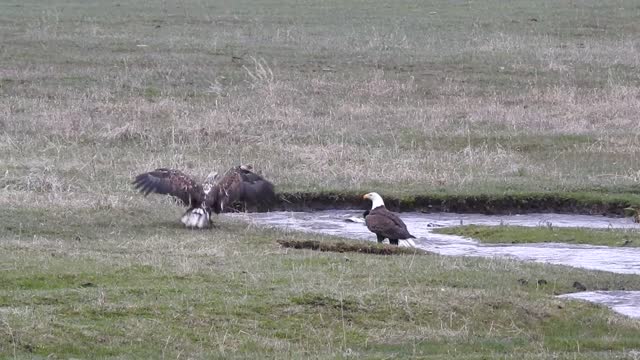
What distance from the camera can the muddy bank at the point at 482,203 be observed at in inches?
758

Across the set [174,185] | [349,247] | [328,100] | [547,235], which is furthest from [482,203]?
[328,100]

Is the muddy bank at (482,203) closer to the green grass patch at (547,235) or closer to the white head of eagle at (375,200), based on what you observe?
the green grass patch at (547,235)

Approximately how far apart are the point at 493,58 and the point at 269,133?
33.9 feet

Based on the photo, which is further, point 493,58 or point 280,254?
point 493,58

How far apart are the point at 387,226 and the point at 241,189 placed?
6.74 feet

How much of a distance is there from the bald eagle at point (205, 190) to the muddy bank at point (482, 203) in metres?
2.49

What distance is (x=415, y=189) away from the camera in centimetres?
1966

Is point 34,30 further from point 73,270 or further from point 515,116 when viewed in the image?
point 73,270

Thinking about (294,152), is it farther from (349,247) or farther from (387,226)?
(349,247)

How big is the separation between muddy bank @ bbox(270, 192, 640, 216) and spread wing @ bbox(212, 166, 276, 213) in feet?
8.17

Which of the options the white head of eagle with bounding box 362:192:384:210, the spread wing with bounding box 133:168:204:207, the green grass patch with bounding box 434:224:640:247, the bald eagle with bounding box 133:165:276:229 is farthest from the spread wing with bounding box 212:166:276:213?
the green grass patch with bounding box 434:224:640:247

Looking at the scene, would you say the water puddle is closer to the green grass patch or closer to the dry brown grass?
the green grass patch

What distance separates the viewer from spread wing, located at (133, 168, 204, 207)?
16406 mm

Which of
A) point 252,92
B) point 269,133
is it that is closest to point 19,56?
point 252,92
